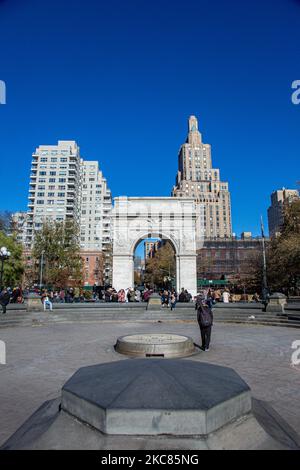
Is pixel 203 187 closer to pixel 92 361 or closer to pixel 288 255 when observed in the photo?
→ pixel 288 255

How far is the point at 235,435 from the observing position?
107 inches

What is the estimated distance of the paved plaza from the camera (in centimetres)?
468

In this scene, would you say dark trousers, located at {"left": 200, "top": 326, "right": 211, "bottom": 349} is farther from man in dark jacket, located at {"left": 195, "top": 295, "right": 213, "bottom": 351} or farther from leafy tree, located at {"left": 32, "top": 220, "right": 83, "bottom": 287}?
leafy tree, located at {"left": 32, "top": 220, "right": 83, "bottom": 287}

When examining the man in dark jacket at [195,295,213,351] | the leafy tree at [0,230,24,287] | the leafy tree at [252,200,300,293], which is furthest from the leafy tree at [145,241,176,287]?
the man in dark jacket at [195,295,213,351]

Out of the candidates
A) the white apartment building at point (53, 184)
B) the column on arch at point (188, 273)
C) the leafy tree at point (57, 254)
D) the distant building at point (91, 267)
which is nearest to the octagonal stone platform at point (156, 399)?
the column on arch at point (188, 273)

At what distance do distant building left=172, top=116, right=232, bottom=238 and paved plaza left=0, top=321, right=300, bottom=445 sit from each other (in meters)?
88.8

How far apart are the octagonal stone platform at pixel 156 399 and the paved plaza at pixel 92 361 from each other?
1.32m

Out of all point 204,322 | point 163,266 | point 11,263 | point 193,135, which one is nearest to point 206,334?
point 204,322

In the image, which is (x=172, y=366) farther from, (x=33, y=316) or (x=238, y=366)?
(x=33, y=316)

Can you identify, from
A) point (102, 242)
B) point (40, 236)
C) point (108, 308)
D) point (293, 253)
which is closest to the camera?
point (108, 308)

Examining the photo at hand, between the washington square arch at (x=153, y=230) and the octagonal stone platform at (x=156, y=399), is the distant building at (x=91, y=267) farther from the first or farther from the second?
the octagonal stone platform at (x=156, y=399)
